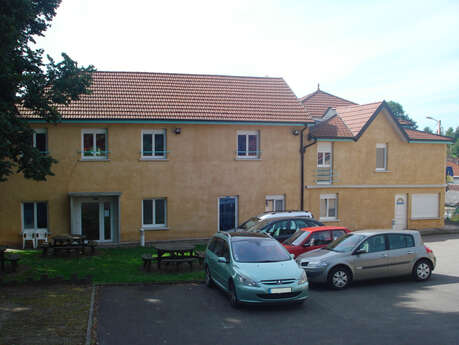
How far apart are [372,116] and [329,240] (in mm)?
11018

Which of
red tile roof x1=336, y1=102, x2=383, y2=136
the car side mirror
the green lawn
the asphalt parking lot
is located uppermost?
red tile roof x1=336, y1=102, x2=383, y2=136

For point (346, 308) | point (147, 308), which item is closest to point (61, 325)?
point (147, 308)

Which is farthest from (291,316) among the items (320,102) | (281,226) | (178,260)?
(320,102)

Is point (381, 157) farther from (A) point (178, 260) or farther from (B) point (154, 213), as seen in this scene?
(A) point (178, 260)

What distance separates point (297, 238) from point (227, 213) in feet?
23.4

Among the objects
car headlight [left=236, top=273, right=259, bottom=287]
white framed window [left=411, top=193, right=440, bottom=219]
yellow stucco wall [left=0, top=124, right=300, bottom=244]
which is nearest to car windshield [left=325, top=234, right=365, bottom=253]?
car headlight [left=236, top=273, right=259, bottom=287]

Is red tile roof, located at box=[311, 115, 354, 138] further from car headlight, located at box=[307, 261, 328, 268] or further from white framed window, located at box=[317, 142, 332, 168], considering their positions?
car headlight, located at box=[307, 261, 328, 268]

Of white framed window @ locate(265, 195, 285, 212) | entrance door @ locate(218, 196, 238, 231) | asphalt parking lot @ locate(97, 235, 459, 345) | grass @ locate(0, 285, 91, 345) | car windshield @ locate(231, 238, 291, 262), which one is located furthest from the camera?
white framed window @ locate(265, 195, 285, 212)

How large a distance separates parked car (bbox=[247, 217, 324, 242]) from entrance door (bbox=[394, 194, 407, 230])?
387 inches

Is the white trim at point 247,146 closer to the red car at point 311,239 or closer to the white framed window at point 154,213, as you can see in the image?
the white framed window at point 154,213

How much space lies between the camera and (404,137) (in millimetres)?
24438

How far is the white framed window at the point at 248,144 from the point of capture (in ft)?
71.4

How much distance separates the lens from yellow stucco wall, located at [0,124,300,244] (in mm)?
19500

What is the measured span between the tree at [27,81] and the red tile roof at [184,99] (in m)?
6.09
